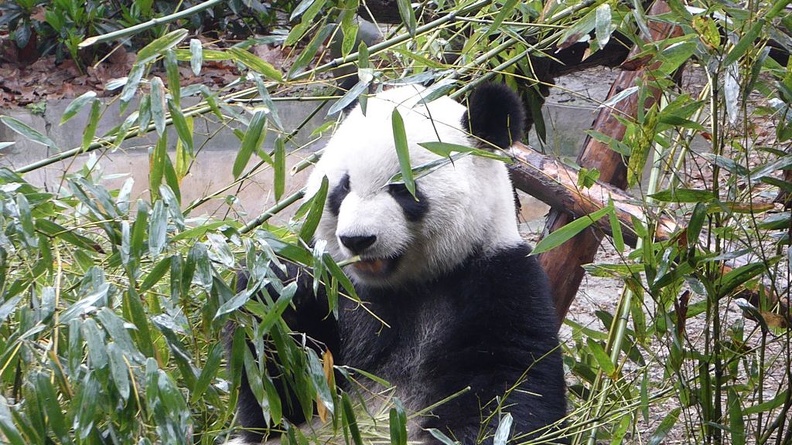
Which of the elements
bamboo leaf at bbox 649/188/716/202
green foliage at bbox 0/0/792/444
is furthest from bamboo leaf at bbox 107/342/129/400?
bamboo leaf at bbox 649/188/716/202

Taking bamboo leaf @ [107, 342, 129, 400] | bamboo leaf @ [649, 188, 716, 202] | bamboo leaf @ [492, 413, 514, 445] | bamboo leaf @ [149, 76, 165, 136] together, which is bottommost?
bamboo leaf @ [492, 413, 514, 445]

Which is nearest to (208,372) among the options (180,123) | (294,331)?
(180,123)

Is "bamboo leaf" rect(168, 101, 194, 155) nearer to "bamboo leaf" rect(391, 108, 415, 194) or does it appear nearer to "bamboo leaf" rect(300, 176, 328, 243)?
"bamboo leaf" rect(300, 176, 328, 243)

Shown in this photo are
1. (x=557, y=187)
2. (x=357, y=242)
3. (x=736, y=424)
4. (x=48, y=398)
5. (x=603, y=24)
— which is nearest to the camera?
(x=48, y=398)

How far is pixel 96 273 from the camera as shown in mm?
1769

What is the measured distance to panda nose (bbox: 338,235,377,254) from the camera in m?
2.30

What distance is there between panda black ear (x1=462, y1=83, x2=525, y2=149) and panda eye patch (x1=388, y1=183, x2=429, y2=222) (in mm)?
245

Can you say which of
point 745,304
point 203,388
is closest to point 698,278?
point 745,304

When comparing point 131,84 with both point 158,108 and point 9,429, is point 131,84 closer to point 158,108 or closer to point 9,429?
point 158,108

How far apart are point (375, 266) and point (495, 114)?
55 cm

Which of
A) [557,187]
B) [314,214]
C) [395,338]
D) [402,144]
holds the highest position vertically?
[402,144]

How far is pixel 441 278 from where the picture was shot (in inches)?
104

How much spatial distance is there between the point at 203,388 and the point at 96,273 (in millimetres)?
309

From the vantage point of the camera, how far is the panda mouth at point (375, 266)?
245cm
